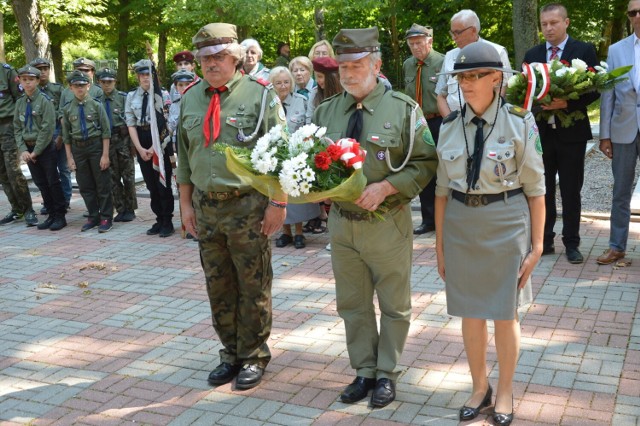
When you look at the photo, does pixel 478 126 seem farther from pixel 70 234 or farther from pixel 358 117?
pixel 70 234

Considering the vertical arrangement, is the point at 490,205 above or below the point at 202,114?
below

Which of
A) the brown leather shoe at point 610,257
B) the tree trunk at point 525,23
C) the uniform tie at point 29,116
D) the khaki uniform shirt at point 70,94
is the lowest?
the brown leather shoe at point 610,257

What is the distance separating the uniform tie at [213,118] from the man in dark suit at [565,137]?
3.48 meters

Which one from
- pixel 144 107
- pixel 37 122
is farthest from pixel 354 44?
pixel 37 122

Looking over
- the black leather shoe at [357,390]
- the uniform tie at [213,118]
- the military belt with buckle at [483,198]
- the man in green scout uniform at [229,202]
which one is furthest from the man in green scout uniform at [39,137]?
the military belt with buckle at [483,198]

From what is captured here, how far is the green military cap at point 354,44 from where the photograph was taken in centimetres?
414

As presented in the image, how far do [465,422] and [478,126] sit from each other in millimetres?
1676

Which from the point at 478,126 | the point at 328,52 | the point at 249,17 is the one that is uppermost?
the point at 249,17

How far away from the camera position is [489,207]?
3965 mm

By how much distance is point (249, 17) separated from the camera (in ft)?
60.4

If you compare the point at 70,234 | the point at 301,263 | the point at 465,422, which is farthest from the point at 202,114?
the point at 70,234

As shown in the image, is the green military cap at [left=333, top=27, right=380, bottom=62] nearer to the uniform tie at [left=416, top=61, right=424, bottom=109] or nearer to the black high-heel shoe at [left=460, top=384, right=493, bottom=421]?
the black high-heel shoe at [left=460, top=384, right=493, bottom=421]

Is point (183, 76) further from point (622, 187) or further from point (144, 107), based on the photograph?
point (622, 187)

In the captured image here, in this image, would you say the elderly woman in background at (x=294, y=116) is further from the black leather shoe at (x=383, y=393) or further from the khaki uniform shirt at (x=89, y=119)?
the black leather shoe at (x=383, y=393)
